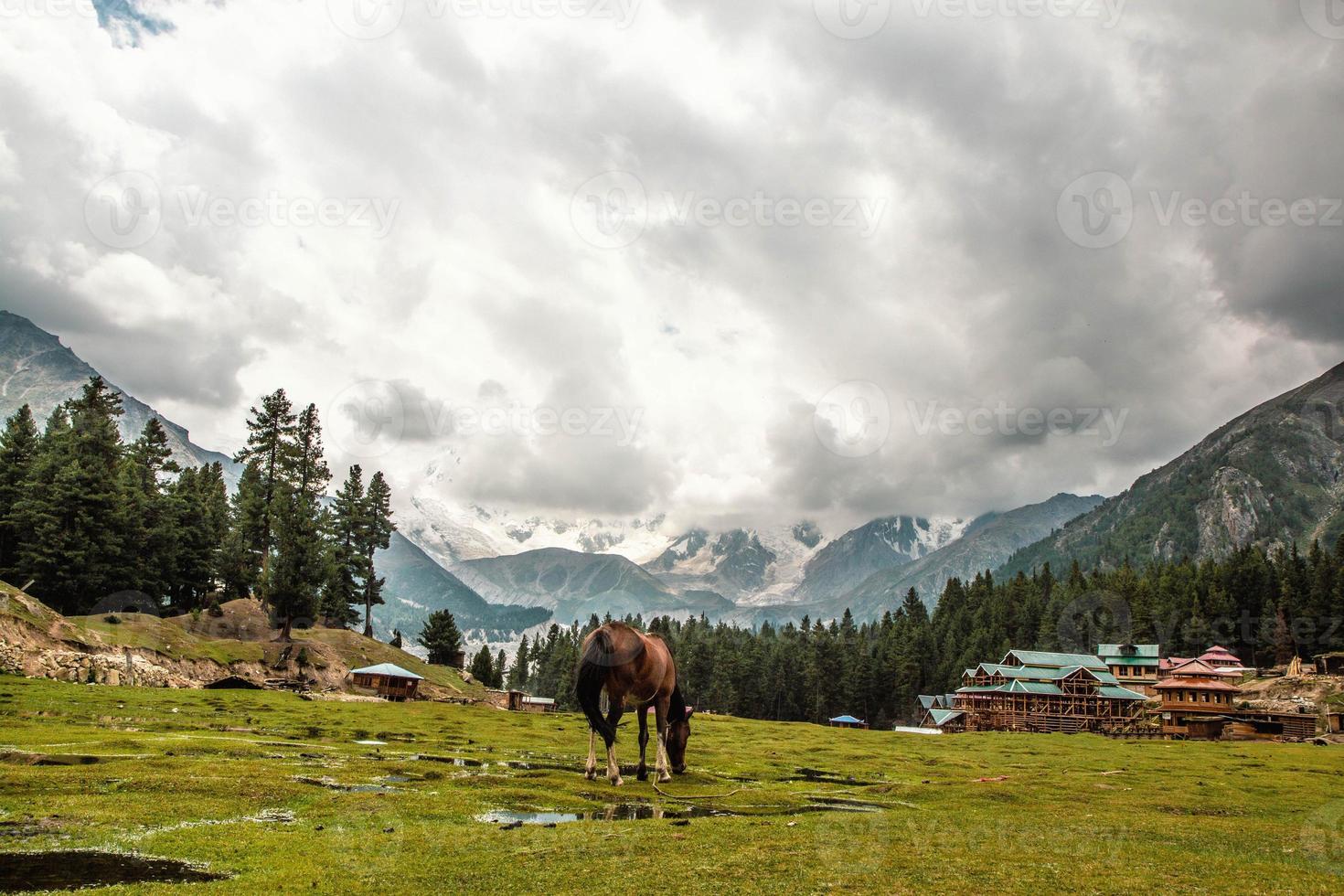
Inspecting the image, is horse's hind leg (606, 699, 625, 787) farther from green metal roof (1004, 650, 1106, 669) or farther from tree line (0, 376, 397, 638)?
green metal roof (1004, 650, 1106, 669)

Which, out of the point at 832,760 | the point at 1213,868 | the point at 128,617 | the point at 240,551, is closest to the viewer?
the point at 1213,868

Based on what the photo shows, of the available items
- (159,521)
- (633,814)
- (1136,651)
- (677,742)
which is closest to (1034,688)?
(1136,651)

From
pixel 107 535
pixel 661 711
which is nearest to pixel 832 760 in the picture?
pixel 661 711

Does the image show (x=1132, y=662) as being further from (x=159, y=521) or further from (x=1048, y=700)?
(x=159, y=521)

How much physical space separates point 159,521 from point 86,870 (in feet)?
283

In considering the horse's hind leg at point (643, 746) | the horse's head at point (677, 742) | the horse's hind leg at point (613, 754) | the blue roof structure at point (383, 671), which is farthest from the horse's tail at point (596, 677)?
the blue roof structure at point (383, 671)

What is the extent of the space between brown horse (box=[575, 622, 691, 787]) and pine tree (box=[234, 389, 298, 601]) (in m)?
73.5

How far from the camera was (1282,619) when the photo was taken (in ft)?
390

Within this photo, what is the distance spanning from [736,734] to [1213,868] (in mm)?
38832

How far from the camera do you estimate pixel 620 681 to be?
20281 mm

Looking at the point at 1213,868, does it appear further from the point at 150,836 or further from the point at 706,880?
the point at 150,836

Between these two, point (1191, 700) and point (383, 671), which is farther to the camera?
point (1191, 700)

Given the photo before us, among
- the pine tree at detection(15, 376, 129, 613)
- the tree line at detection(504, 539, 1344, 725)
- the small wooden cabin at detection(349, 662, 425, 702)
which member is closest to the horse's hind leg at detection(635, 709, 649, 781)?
the small wooden cabin at detection(349, 662, 425, 702)

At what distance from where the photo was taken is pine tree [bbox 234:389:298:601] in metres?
82.9
